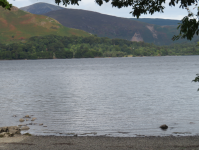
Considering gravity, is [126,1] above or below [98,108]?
above

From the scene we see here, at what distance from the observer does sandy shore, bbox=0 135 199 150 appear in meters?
18.8

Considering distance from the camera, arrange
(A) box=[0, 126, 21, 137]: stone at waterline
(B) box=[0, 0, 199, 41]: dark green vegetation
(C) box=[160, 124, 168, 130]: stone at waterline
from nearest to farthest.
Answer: (B) box=[0, 0, 199, 41]: dark green vegetation → (A) box=[0, 126, 21, 137]: stone at waterline → (C) box=[160, 124, 168, 130]: stone at waterline

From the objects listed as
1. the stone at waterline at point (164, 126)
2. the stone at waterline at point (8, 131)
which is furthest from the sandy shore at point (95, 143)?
the stone at waterline at point (164, 126)

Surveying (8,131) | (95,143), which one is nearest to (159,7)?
(95,143)

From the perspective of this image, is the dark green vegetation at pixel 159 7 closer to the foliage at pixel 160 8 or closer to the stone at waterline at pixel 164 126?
the foliage at pixel 160 8

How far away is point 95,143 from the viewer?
67.1 ft

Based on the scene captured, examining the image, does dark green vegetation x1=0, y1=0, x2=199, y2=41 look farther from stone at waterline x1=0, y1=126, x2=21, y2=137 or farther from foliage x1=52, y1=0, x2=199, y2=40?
stone at waterline x1=0, y1=126, x2=21, y2=137

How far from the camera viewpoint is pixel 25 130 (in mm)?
27938

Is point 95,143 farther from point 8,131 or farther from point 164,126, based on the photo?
point 164,126

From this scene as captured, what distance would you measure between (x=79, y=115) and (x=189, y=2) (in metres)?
25.3

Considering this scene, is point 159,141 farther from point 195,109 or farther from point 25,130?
point 195,109

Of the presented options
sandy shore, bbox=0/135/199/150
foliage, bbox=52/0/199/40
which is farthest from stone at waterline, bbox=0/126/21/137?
foliage, bbox=52/0/199/40

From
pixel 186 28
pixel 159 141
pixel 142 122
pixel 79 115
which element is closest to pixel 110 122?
pixel 142 122

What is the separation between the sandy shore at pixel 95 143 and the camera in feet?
61.7
